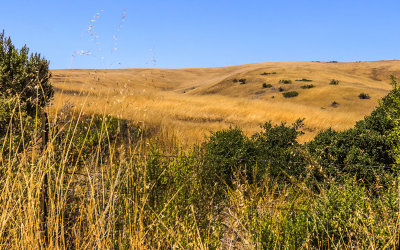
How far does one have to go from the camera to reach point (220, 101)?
24266 mm

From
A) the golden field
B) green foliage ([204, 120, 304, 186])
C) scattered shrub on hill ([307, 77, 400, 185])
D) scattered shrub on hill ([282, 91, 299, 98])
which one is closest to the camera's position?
the golden field

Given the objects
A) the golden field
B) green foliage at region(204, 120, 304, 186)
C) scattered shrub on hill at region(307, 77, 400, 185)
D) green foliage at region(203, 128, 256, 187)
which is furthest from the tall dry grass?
green foliage at region(204, 120, 304, 186)

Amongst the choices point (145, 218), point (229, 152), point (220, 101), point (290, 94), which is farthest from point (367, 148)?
point (290, 94)

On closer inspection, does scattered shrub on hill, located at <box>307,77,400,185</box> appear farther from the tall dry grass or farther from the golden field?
the golden field

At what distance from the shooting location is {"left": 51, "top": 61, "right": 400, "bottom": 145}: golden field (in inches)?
188

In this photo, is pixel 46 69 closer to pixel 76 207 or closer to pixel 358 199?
pixel 76 207

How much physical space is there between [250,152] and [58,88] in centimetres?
2589

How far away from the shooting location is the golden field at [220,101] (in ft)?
15.7

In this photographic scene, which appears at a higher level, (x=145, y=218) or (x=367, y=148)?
(x=367, y=148)

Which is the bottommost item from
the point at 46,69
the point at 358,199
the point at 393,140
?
the point at 358,199

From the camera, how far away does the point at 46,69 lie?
11.8m

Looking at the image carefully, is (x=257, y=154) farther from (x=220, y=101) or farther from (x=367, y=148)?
(x=220, y=101)

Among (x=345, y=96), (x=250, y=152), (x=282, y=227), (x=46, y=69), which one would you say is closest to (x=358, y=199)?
(x=282, y=227)

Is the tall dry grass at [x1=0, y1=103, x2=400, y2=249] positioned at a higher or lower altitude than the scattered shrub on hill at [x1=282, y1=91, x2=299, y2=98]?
lower
